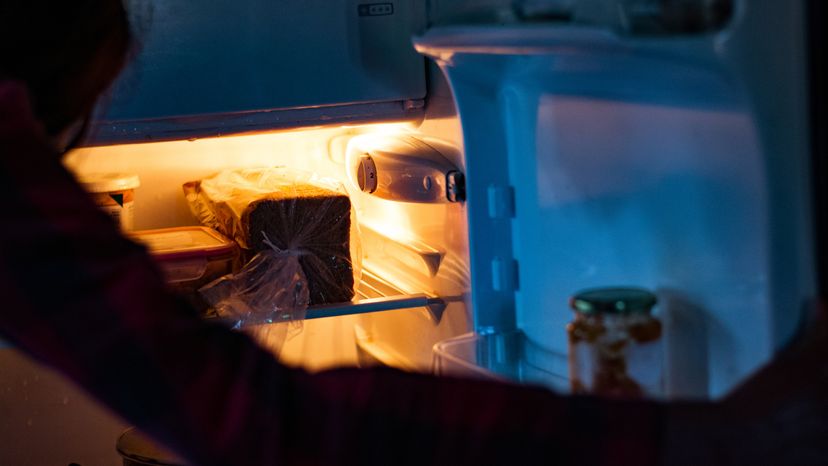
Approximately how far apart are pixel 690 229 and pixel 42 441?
157cm

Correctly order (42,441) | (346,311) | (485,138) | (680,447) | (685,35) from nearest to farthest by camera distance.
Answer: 1. (680,447)
2. (685,35)
3. (485,138)
4. (346,311)
5. (42,441)

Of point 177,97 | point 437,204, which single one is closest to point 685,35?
point 437,204

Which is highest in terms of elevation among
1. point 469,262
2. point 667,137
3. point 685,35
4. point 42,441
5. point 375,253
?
point 685,35

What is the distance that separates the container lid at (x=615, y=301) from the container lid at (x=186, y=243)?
82 centimetres

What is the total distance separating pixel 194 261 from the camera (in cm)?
167

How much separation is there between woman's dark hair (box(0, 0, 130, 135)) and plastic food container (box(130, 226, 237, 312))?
0.81m

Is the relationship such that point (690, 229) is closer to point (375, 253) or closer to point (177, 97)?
point (177, 97)

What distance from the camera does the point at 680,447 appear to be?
649mm

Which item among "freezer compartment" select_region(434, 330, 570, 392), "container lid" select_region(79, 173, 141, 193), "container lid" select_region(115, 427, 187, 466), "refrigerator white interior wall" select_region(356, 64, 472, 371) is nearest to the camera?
"freezer compartment" select_region(434, 330, 570, 392)

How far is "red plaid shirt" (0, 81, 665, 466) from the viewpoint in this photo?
24.6 inches

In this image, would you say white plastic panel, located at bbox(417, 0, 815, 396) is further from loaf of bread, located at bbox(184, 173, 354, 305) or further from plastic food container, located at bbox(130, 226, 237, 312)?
plastic food container, located at bbox(130, 226, 237, 312)

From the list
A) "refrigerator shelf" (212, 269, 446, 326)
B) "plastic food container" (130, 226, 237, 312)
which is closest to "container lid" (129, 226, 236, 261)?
"plastic food container" (130, 226, 237, 312)

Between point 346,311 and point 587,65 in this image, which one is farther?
point 346,311

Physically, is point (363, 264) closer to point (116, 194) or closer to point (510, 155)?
point (116, 194)
